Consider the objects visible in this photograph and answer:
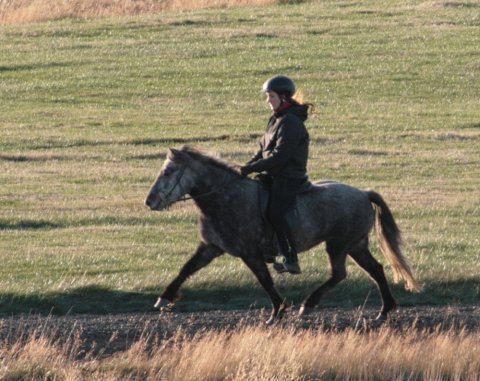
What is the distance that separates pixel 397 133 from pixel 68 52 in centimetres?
1292

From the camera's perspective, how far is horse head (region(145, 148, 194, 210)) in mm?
13234

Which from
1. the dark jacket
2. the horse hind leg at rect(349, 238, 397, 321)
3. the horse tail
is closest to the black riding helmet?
the dark jacket

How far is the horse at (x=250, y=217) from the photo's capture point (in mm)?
13477

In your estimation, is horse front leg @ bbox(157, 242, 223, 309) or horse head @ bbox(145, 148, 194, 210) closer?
horse head @ bbox(145, 148, 194, 210)

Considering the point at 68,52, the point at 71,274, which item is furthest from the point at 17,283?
the point at 68,52

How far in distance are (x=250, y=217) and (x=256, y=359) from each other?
7.67ft

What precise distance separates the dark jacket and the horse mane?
216mm

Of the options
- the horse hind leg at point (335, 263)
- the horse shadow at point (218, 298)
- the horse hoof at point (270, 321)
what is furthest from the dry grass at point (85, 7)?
the horse hoof at point (270, 321)

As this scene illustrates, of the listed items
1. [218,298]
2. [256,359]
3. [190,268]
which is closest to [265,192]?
[190,268]

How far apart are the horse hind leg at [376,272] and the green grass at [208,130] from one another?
2.89ft

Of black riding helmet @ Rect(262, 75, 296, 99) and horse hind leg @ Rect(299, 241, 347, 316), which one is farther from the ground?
black riding helmet @ Rect(262, 75, 296, 99)

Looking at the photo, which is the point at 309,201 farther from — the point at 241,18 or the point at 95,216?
the point at 241,18

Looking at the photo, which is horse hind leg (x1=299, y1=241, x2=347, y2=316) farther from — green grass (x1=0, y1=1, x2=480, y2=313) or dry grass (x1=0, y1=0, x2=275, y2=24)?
dry grass (x1=0, y1=0, x2=275, y2=24)

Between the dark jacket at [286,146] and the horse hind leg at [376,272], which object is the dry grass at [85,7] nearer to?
the horse hind leg at [376,272]
